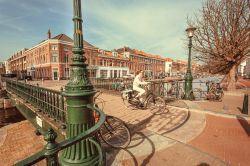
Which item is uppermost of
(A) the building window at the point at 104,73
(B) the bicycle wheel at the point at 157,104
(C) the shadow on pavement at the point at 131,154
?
(A) the building window at the point at 104,73

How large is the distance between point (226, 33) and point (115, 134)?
1226 cm

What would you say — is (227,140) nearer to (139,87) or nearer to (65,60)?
(139,87)

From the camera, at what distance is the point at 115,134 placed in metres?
4.04

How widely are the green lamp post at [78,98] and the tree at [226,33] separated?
12.1 meters

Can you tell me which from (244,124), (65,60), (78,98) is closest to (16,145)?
(78,98)

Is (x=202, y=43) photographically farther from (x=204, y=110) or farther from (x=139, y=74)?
(x=139, y=74)

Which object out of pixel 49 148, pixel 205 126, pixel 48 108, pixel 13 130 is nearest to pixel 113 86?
pixel 13 130

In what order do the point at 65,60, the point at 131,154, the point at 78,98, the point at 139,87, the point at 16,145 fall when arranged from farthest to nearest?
1. the point at 65,60
2. the point at 139,87
3. the point at 16,145
4. the point at 131,154
5. the point at 78,98

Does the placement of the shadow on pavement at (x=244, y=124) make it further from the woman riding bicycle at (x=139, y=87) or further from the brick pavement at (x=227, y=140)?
the woman riding bicycle at (x=139, y=87)

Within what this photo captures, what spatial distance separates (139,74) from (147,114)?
1795 mm

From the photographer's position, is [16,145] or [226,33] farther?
[226,33]

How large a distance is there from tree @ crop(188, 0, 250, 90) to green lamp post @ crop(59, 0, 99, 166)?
12.1m

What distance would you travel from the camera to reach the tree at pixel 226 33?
10.3 meters

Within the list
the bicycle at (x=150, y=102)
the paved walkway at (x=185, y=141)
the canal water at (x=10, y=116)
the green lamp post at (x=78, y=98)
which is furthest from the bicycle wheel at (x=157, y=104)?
the canal water at (x=10, y=116)
